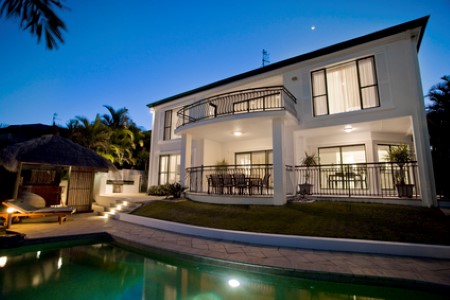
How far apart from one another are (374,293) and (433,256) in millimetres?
2674

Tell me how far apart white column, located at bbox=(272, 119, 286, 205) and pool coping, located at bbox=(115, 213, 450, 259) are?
8.85ft

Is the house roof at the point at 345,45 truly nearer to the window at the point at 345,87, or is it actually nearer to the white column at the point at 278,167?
the window at the point at 345,87

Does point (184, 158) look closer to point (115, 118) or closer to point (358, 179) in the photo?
point (358, 179)

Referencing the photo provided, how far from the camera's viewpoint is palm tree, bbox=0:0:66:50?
172 inches

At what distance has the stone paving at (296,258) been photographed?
416cm

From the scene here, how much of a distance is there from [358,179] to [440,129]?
912 centimetres

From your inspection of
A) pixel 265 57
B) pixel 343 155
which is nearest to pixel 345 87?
pixel 343 155

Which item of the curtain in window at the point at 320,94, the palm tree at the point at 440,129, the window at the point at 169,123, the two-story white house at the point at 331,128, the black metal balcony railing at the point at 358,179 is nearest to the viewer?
the two-story white house at the point at 331,128

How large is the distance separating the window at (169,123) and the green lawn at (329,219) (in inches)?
315

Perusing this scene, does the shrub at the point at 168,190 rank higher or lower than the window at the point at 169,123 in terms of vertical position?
lower

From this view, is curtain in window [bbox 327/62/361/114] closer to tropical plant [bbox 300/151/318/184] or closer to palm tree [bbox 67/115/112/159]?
tropical plant [bbox 300/151/318/184]

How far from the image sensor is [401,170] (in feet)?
28.1

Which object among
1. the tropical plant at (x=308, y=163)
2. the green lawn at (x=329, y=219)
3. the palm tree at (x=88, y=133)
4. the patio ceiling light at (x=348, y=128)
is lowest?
the green lawn at (x=329, y=219)

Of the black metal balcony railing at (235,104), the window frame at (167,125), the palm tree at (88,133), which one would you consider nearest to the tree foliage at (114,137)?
the palm tree at (88,133)
